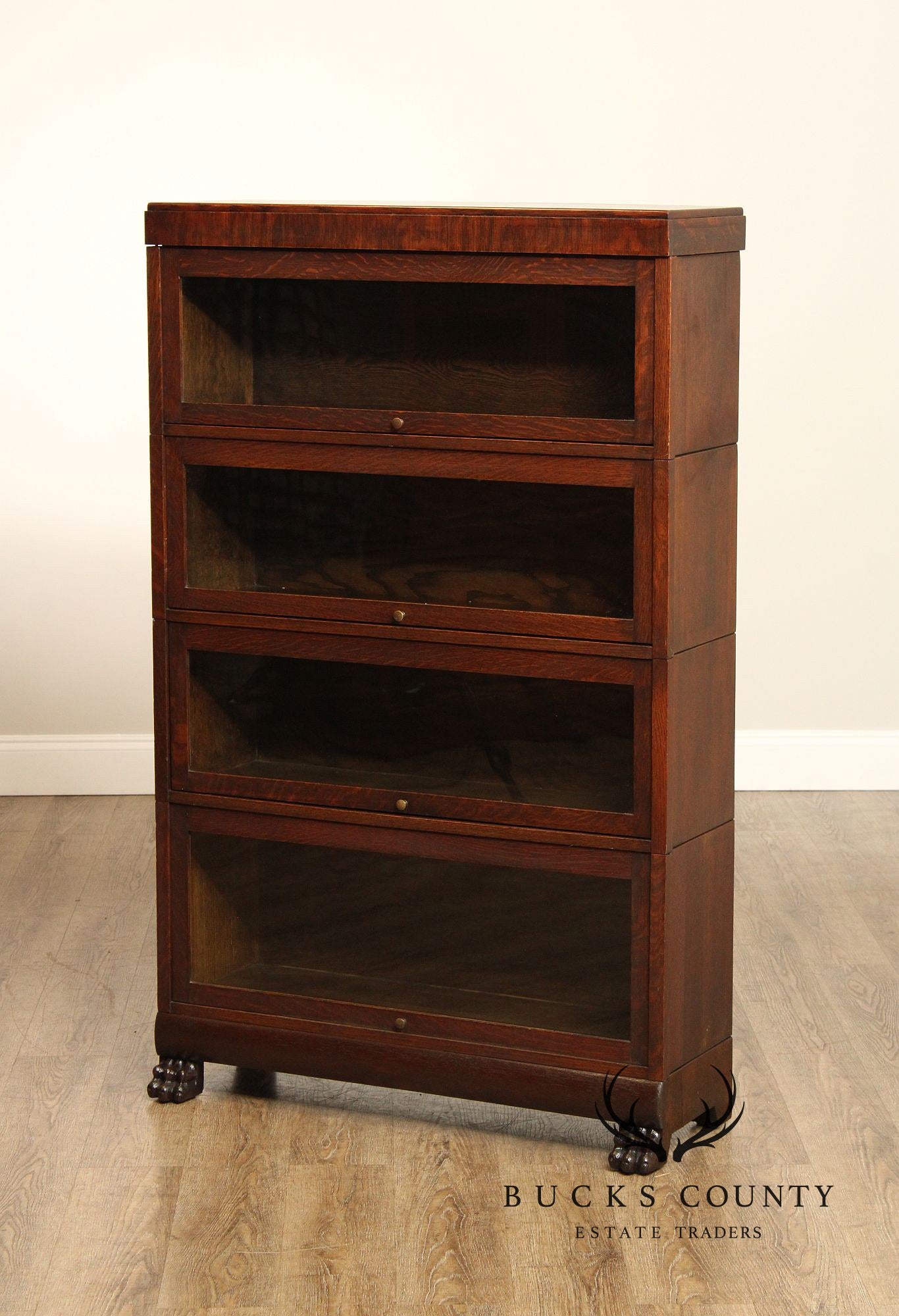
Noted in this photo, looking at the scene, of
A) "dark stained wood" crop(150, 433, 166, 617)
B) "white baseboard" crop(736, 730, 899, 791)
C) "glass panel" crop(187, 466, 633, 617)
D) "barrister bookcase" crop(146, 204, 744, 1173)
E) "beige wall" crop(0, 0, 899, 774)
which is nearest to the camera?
"barrister bookcase" crop(146, 204, 744, 1173)

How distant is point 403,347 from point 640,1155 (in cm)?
120

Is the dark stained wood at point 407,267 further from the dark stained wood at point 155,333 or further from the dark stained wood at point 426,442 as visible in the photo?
the dark stained wood at point 426,442

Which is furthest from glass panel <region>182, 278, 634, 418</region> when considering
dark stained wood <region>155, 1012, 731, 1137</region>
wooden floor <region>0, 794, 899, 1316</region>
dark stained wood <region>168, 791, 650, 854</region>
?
wooden floor <region>0, 794, 899, 1316</region>

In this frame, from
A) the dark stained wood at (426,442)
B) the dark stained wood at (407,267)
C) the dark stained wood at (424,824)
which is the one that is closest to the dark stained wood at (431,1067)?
the dark stained wood at (424,824)

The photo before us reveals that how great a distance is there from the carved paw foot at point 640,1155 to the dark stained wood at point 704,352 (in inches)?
36.9

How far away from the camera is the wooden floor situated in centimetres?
218

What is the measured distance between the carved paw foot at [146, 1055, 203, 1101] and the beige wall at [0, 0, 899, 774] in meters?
1.86

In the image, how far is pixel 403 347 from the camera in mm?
2604

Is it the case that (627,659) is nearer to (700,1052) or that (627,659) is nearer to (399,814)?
(399,814)

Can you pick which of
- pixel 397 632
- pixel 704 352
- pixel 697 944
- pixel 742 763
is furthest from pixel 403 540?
pixel 742 763

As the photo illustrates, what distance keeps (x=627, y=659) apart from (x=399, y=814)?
1.38ft

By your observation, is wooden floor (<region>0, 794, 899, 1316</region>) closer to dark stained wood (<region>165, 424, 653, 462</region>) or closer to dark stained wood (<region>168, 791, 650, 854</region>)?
dark stained wood (<region>168, 791, 650, 854</region>)

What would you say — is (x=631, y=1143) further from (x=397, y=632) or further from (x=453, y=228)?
(x=453, y=228)

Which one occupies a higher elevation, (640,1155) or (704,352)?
(704,352)
